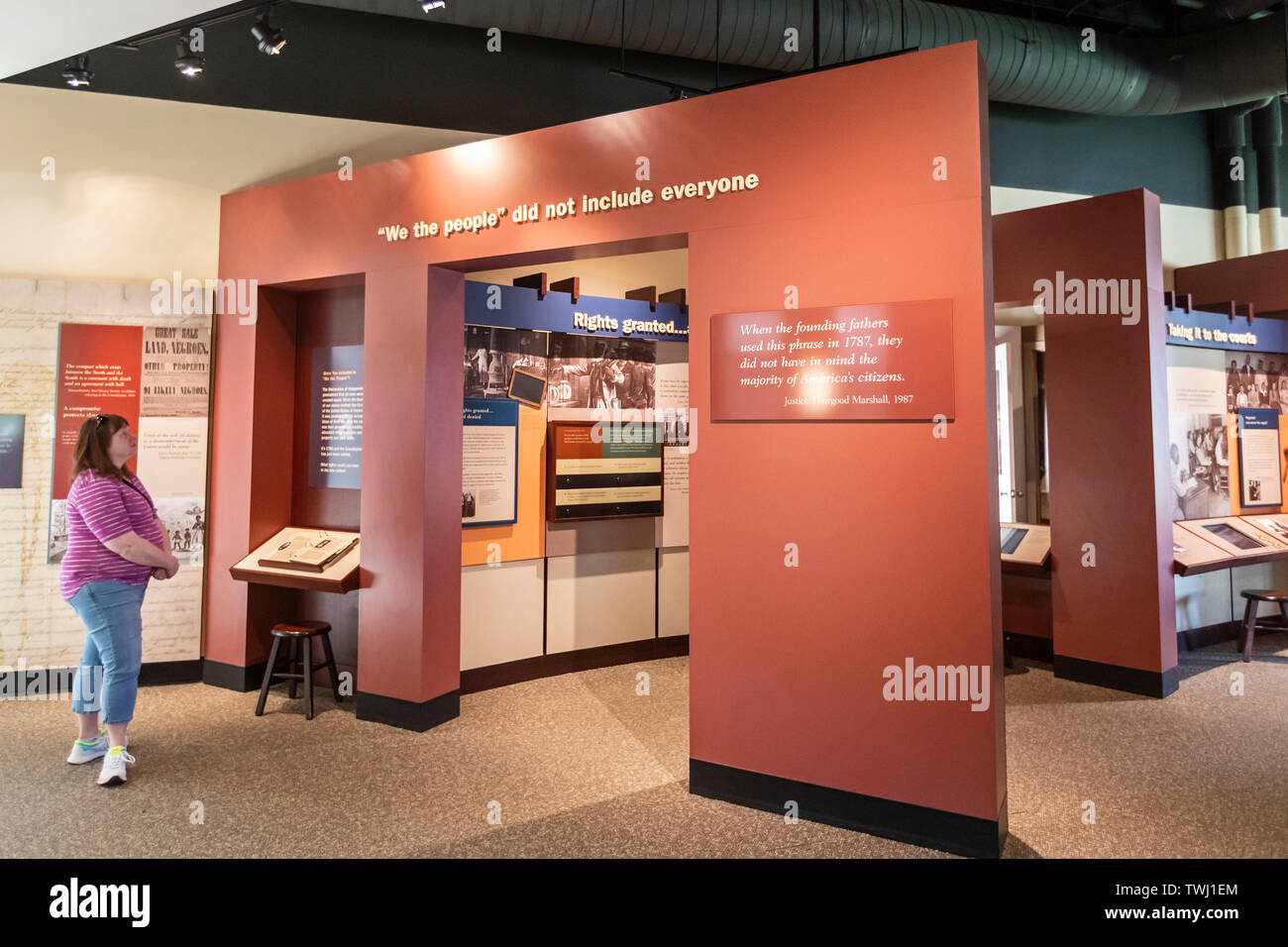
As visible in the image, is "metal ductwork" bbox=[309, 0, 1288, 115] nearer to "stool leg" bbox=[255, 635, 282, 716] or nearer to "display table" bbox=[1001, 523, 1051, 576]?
"display table" bbox=[1001, 523, 1051, 576]

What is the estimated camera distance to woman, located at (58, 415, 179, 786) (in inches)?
140

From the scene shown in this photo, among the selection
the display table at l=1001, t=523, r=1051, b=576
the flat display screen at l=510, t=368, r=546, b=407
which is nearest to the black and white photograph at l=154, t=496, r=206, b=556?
the flat display screen at l=510, t=368, r=546, b=407

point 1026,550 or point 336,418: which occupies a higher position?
point 336,418

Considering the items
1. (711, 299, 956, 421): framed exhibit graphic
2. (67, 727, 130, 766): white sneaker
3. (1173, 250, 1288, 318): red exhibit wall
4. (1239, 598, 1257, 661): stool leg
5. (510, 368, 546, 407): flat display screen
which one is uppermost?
(1173, 250, 1288, 318): red exhibit wall

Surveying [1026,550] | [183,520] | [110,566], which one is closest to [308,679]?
[110,566]

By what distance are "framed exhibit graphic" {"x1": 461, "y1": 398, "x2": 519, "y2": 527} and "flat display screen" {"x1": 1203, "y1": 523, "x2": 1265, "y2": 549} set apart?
5668 mm

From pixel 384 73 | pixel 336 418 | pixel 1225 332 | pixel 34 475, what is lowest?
pixel 34 475

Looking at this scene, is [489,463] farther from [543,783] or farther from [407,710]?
[543,783]

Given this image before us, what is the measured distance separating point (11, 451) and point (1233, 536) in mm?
9274

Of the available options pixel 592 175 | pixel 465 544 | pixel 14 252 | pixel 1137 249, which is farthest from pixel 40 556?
pixel 1137 249

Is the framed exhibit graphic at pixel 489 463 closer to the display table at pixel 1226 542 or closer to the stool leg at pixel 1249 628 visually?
the display table at pixel 1226 542

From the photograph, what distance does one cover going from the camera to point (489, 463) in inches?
201

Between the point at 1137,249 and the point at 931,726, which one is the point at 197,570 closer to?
the point at 931,726
